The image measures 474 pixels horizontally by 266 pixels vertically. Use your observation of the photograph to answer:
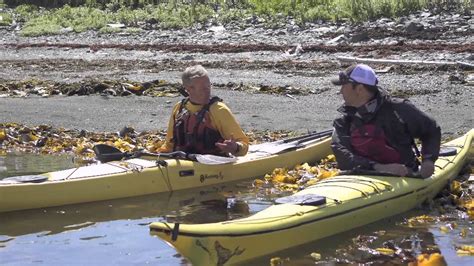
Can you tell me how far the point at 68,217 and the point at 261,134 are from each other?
4312mm

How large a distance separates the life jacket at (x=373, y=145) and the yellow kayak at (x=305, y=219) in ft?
0.67

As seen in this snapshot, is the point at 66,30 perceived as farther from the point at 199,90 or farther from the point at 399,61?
the point at 199,90

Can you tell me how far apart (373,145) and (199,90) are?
179cm

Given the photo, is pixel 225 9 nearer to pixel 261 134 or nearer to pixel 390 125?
pixel 261 134

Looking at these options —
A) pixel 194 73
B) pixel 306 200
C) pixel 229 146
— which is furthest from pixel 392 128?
pixel 194 73

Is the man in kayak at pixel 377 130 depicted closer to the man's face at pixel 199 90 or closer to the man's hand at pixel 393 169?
the man's hand at pixel 393 169

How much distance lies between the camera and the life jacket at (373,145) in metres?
7.09

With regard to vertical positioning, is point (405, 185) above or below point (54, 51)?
above

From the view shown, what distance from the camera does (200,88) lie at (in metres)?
8.06

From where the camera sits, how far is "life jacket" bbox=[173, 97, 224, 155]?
816cm

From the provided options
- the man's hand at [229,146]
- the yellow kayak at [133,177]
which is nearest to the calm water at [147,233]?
the yellow kayak at [133,177]

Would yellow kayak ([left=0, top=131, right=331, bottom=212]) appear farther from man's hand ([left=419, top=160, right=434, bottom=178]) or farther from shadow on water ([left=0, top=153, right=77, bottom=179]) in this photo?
man's hand ([left=419, top=160, right=434, bottom=178])

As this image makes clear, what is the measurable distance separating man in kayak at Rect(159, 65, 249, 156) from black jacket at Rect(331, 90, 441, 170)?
1.16 meters

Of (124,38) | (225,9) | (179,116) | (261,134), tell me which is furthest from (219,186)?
(225,9)
